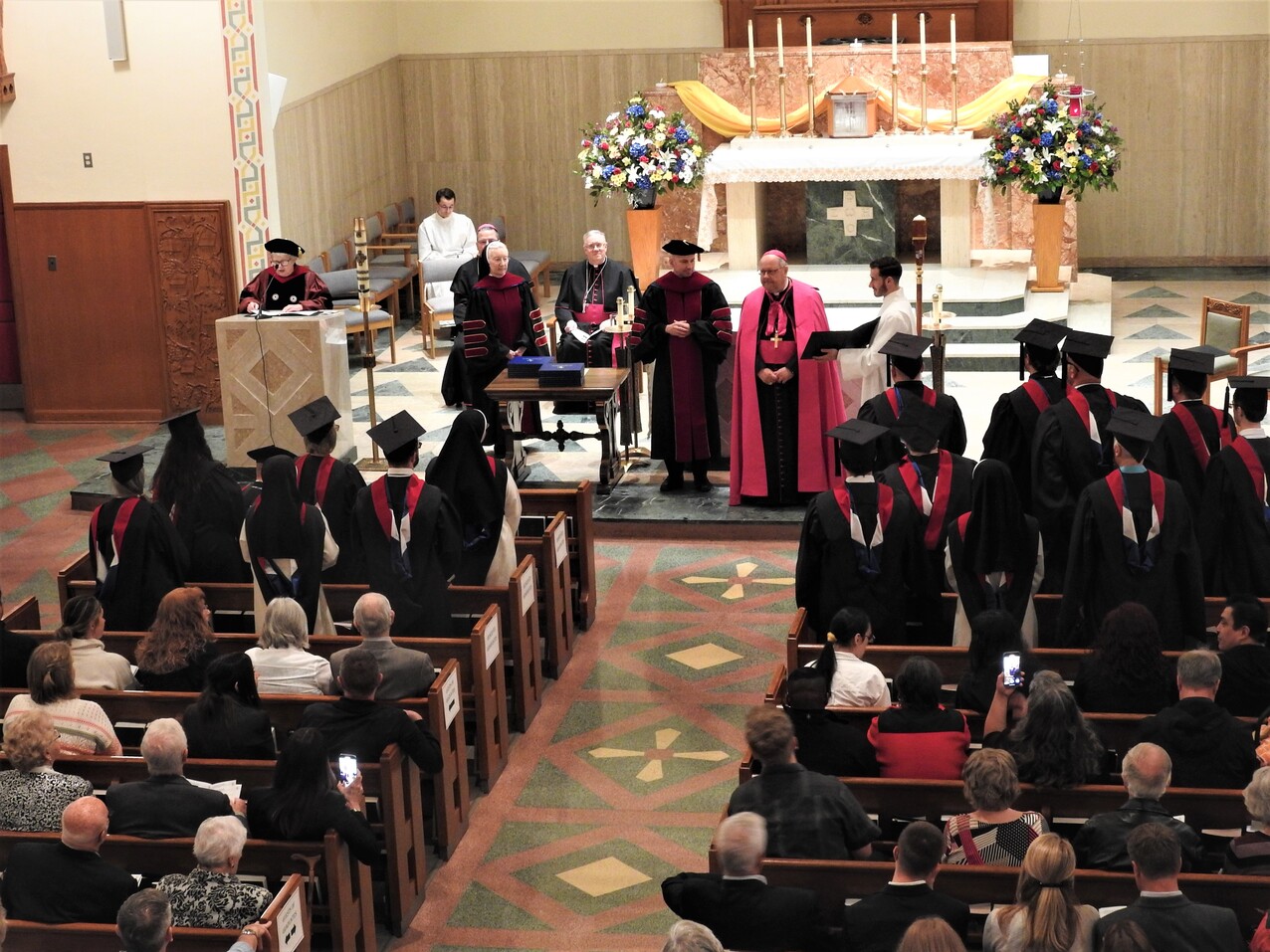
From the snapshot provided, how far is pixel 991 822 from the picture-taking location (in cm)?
536

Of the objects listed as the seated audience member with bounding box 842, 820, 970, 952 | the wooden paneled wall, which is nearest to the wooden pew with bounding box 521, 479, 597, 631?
the seated audience member with bounding box 842, 820, 970, 952

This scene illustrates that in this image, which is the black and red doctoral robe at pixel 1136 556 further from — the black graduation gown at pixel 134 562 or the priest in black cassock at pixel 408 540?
the black graduation gown at pixel 134 562

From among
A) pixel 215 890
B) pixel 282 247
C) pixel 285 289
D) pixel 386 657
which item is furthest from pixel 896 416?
pixel 285 289

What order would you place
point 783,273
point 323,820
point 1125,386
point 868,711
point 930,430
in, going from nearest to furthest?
1. point 323,820
2. point 868,711
3. point 930,430
4. point 783,273
5. point 1125,386

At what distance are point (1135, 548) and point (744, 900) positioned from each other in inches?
118

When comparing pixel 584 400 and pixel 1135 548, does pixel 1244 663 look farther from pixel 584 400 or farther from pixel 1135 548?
pixel 584 400

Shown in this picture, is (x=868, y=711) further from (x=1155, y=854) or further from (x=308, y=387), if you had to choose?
(x=308, y=387)

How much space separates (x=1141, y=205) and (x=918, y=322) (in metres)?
8.50

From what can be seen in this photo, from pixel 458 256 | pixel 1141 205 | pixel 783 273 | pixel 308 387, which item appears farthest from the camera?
pixel 1141 205

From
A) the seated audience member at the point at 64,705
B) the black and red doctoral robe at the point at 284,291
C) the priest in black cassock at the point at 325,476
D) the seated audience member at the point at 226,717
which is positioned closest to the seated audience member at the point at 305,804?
the seated audience member at the point at 226,717

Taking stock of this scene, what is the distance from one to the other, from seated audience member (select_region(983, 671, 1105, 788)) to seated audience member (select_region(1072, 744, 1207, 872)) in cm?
30

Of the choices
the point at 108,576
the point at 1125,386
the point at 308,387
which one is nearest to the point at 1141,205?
the point at 1125,386

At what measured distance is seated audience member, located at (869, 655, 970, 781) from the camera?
5973 millimetres

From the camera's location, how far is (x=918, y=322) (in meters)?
11.0
